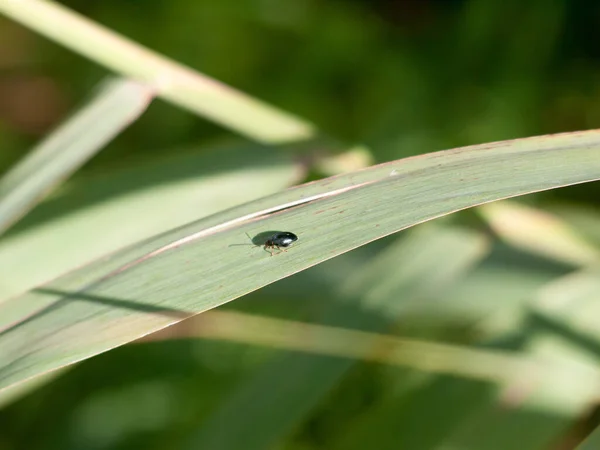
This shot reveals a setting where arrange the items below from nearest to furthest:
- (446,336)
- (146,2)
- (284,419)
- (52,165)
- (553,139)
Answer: (553,139) → (52,165) → (284,419) → (446,336) → (146,2)

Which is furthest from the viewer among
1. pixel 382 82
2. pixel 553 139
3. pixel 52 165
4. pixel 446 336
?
pixel 382 82

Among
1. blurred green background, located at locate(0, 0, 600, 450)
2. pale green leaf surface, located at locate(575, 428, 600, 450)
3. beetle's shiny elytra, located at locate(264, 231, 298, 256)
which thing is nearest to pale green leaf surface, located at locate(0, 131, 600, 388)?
→ beetle's shiny elytra, located at locate(264, 231, 298, 256)

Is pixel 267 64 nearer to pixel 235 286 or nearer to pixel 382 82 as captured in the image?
pixel 382 82

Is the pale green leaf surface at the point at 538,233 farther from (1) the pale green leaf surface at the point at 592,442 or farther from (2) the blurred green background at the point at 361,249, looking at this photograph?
(1) the pale green leaf surface at the point at 592,442

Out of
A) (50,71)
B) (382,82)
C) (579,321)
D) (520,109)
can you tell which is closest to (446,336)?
(579,321)

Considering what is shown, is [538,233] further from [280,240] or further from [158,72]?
[158,72]
